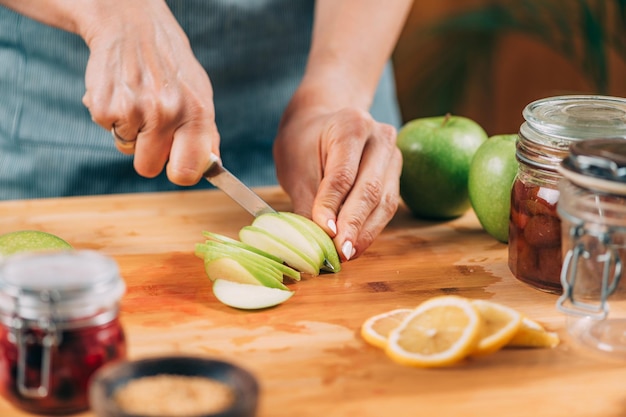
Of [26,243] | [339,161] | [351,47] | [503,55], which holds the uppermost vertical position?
[351,47]

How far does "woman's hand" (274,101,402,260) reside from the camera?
1538 mm

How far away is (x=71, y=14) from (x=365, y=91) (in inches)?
26.5

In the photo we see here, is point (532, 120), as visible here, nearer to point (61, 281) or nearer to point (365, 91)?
point (365, 91)

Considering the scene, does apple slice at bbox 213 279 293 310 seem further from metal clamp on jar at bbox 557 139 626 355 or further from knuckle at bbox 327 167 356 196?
metal clamp on jar at bbox 557 139 626 355

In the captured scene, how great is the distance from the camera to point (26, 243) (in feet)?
4.43

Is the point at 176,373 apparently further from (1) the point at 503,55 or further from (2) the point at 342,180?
(1) the point at 503,55

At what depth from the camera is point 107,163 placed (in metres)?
2.00

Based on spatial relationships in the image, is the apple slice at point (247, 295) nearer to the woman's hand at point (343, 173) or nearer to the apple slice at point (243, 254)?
the apple slice at point (243, 254)

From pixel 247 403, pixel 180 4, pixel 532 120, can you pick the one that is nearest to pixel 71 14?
pixel 180 4

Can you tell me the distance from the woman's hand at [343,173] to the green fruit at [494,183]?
0.15 metres

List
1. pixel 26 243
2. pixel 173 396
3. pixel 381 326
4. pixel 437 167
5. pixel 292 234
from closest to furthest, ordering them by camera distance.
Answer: pixel 173 396
pixel 381 326
pixel 26 243
pixel 292 234
pixel 437 167

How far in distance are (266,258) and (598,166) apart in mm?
556

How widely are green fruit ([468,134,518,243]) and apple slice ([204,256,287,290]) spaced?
45 centimetres

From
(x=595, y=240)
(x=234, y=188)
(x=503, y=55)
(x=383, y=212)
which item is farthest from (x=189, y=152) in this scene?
(x=503, y=55)
